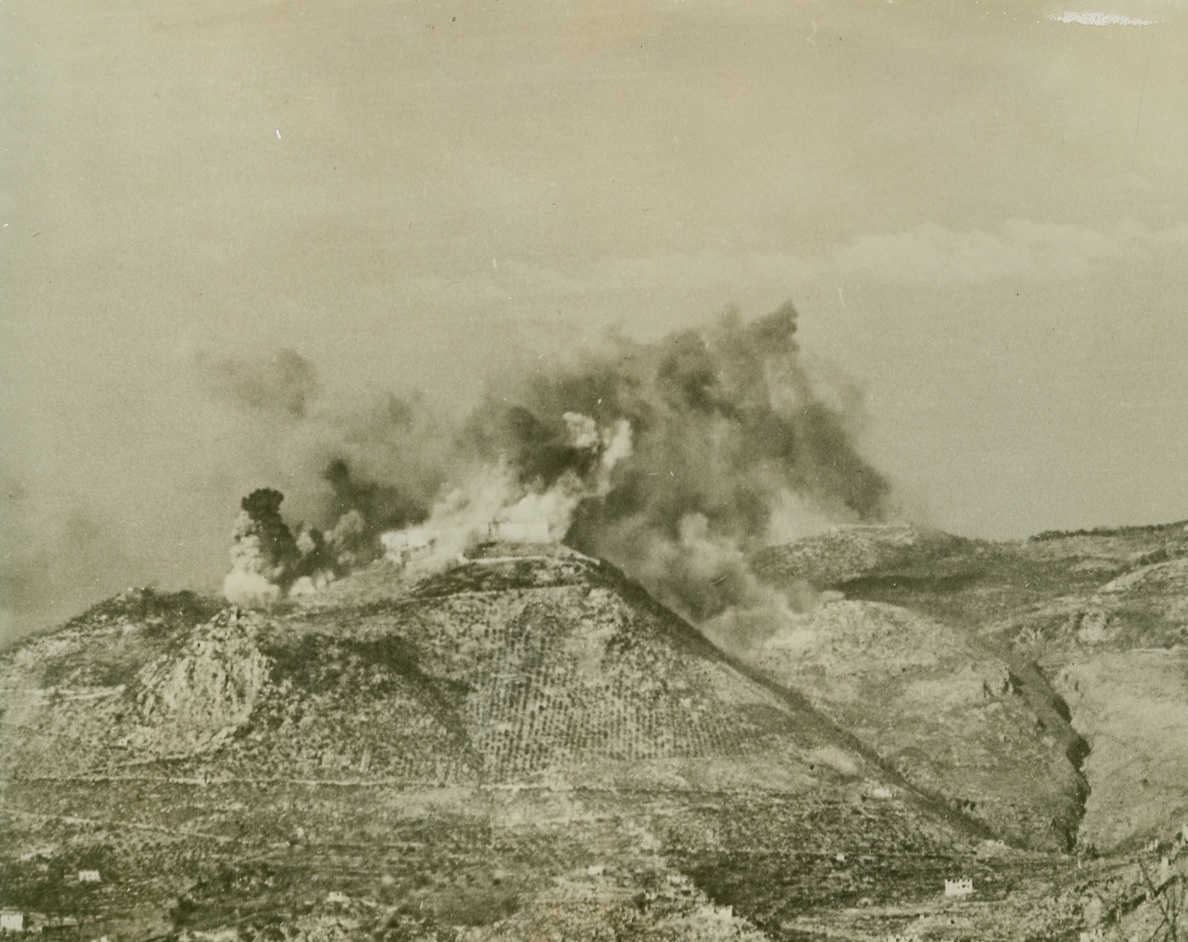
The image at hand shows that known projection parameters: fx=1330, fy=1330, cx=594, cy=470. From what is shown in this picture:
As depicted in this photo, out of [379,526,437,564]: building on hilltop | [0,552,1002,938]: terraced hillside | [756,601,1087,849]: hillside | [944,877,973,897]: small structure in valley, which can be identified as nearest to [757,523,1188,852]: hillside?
[756,601,1087,849]: hillside

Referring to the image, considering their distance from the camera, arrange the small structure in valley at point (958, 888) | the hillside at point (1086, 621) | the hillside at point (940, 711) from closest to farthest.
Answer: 1. the small structure in valley at point (958, 888)
2. the hillside at point (1086, 621)
3. the hillside at point (940, 711)

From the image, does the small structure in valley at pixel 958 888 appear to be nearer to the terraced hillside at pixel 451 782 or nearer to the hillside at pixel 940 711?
the terraced hillside at pixel 451 782

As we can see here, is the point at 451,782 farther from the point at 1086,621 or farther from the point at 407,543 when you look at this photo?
the point at 1086,621

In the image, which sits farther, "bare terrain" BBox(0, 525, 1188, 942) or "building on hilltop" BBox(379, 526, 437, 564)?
"building on hilltop" BBox(379, 526, 437, 564)

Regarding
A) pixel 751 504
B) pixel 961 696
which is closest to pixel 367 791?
pixel 961 696

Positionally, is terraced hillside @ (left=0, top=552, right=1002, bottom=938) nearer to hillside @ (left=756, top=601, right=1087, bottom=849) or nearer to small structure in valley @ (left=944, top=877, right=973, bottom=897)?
small structure in valley @ (left=944, top=877, right=973, bottom=897)

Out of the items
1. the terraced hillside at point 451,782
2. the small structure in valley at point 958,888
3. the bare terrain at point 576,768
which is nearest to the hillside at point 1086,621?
the bare terrain at point 576,768
